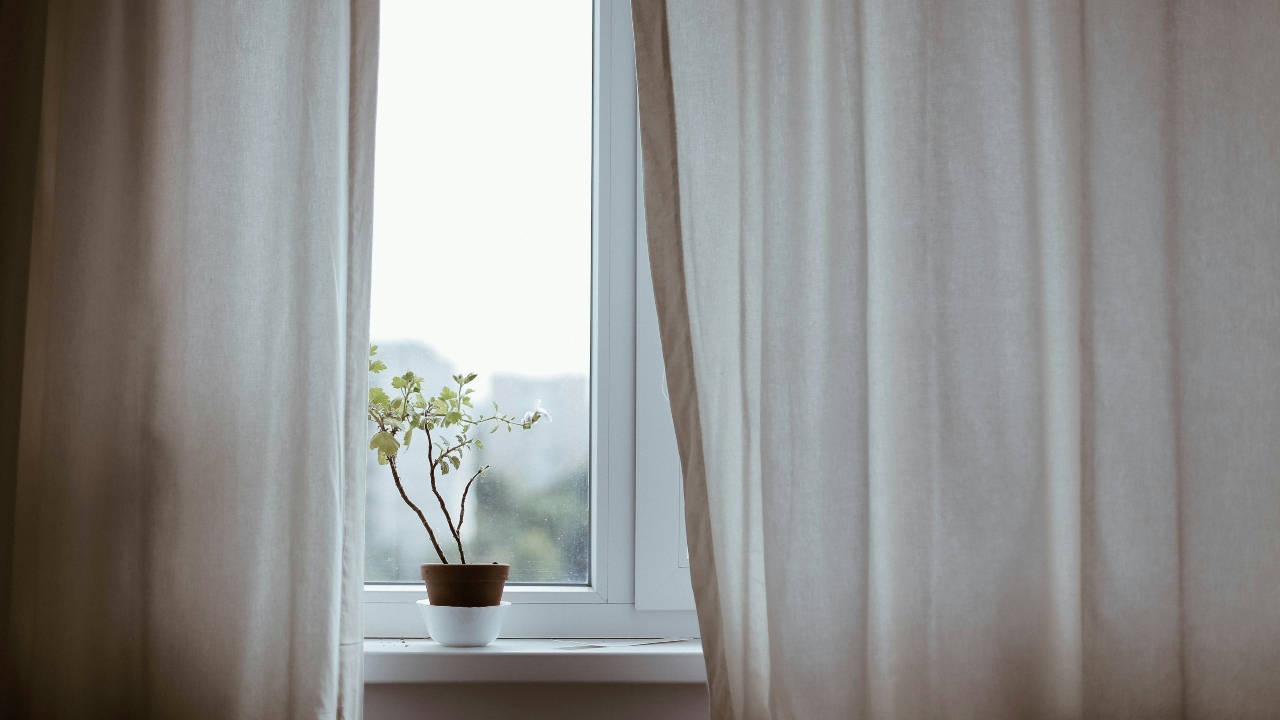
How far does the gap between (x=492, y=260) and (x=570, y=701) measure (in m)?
0.69

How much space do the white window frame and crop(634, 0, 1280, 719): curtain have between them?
26 cm

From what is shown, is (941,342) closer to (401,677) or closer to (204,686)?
(401,677)

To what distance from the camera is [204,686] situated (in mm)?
1148

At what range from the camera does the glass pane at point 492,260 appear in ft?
4.92

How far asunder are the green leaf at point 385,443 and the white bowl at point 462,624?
0.76 ft

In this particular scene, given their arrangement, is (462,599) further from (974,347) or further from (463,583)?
(974,347)

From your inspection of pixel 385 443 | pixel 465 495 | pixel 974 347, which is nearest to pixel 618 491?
pixel 465 495

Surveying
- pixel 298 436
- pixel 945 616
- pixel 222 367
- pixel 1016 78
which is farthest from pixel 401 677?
pixel 1016 78

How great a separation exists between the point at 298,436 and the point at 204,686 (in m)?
0.32

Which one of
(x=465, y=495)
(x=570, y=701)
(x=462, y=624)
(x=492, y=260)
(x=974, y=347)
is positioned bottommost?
(x=570, y=701)

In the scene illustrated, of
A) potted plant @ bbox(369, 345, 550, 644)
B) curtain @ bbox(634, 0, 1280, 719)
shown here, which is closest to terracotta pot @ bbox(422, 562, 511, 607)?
potted plant @ bbox(369, 345, 550, 644)

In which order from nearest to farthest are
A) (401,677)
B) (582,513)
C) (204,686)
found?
(204,686) → (401,677) → (582,513)

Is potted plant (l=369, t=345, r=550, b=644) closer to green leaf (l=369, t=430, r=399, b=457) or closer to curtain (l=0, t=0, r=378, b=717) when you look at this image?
green leaf (l=369, t=430, r=399, b=457)

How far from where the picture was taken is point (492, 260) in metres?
1.54
